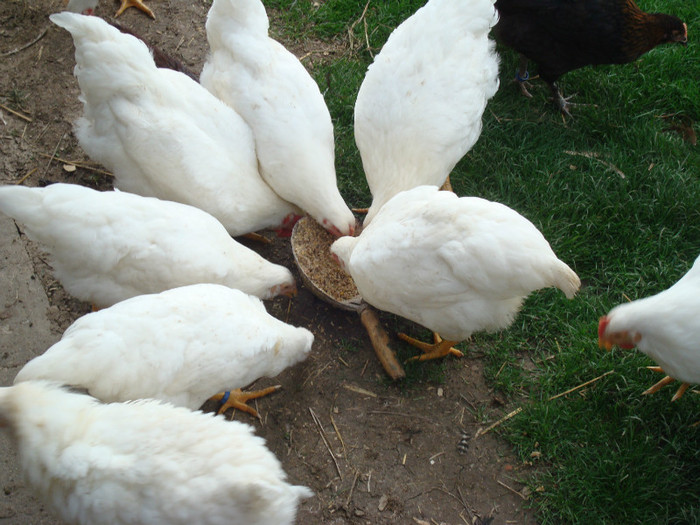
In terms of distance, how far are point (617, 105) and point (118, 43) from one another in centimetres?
344

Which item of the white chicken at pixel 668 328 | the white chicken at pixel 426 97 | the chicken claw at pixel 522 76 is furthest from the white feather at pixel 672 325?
the chicken claw at pixel 522 76

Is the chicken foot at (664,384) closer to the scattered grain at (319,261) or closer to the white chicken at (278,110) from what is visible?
the scattered grain at (319,261)

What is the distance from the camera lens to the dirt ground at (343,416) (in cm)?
270

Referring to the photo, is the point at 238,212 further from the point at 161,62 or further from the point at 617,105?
the point at 617,105

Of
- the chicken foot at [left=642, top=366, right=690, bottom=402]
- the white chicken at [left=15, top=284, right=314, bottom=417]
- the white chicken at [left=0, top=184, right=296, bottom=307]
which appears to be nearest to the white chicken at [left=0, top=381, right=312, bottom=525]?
the white chicken at [left=15, top=284, right=314, bottom=417]

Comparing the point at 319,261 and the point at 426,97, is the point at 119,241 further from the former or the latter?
the point at 426,97

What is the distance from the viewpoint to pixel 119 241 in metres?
2.63

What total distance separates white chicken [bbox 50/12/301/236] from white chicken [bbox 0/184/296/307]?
280 mm

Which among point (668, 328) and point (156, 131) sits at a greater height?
point (668, 328)

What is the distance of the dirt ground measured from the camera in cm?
270

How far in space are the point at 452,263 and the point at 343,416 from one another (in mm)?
1052

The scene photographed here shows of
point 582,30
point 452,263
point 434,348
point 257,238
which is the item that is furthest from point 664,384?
point 257,238

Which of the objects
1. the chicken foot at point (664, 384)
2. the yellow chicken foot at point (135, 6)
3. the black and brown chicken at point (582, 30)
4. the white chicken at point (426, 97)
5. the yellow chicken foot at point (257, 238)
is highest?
the black and brown chicken at point (582, 30)

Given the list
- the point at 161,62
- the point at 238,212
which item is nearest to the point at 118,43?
the point at 161,62
